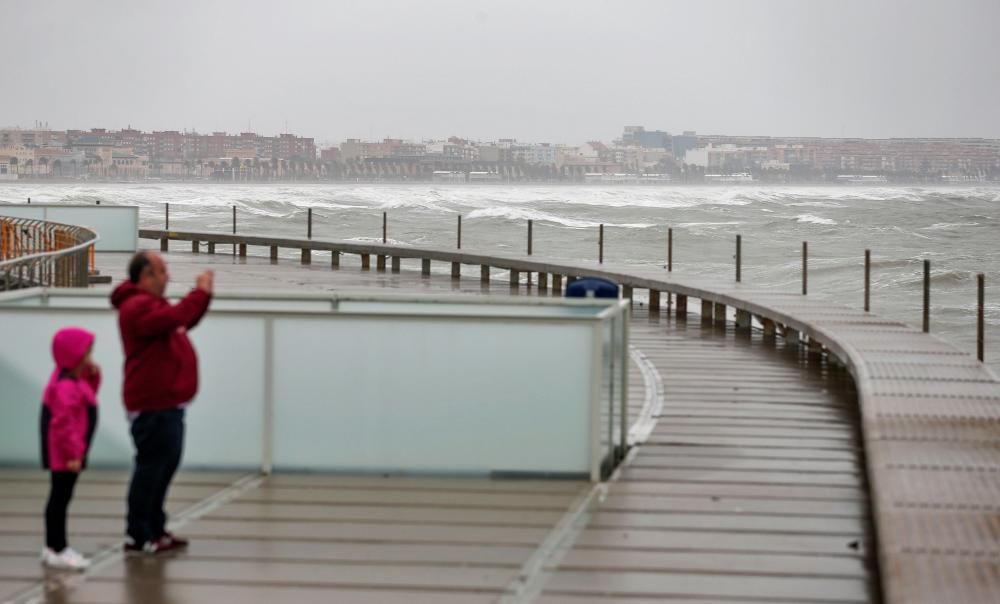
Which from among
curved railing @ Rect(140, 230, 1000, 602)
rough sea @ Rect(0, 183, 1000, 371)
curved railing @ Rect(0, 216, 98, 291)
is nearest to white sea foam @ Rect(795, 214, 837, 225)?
rough sea @ Rect(0, 183, 1000, 371)

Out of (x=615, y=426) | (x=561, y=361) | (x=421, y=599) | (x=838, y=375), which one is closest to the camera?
(x=421, y=599)

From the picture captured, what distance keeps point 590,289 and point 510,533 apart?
2755mm

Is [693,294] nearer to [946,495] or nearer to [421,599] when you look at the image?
[946,495]

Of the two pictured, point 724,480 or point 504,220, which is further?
point 504,220

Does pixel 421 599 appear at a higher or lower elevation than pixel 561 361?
lower

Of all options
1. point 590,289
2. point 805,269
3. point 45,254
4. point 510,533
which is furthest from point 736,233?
point 510,533

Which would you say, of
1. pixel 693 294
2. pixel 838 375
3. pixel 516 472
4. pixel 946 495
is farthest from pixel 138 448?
pixel 693 294

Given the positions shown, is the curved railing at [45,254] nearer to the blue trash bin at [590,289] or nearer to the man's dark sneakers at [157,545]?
the blue trash bin at [590,289]

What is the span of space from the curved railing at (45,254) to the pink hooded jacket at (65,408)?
566 cm

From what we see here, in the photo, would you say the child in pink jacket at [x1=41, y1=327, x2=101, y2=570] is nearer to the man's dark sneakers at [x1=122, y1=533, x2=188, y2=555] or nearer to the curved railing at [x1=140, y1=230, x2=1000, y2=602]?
the man's dark sneakers at [x1=122, y1=533, x2=188, y2=555]

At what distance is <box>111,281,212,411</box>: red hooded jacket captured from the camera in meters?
5.34

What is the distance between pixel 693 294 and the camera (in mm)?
15195

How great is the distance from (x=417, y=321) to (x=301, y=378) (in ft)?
1.96

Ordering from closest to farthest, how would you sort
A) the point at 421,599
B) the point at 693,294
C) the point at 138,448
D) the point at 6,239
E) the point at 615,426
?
the point at 421,599 → the point at 138,448 → the point at 615,426 → the point at 693,294 → the point at 6,239
